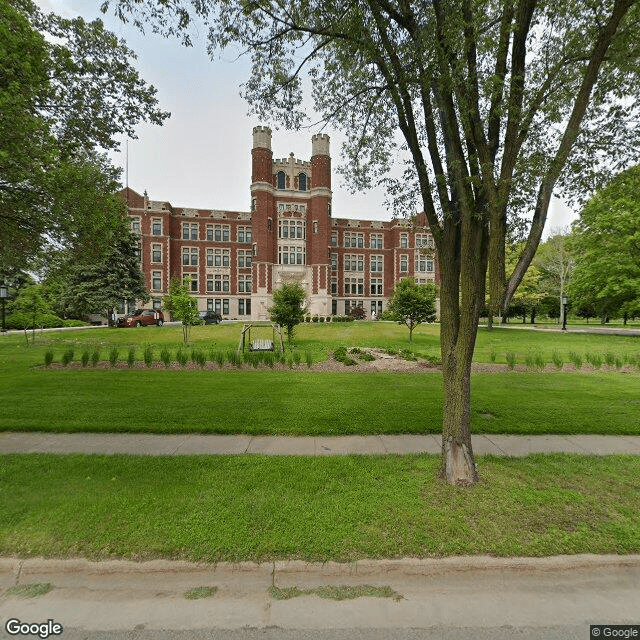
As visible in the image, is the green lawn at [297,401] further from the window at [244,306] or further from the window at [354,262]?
the window at [354,262]

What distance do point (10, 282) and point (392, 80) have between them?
39135 mm

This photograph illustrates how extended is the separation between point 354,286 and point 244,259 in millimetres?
16498

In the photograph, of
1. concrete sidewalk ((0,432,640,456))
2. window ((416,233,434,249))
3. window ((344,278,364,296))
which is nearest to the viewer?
concrete sidewalk ((0,432,640,456))

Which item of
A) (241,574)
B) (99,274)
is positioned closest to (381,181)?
(241,574)

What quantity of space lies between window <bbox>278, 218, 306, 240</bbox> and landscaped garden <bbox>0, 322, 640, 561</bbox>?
121 ft

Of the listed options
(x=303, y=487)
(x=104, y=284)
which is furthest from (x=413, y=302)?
(x=104, y=284)

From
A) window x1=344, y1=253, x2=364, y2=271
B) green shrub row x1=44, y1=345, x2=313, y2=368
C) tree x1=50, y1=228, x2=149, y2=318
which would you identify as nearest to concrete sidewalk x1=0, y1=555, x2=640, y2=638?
green shrub row x1=44, y1=345, x2=313, y2=368

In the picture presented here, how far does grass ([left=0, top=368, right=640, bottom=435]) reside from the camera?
248 inches

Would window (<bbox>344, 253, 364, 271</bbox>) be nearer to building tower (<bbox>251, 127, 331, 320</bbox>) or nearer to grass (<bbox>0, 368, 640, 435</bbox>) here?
building tower (<bbox>251, 127, 331, 320</bbox>)

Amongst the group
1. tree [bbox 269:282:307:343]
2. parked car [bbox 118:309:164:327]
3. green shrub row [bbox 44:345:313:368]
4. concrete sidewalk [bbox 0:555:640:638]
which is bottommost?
concrete sidewalk [bbox 0:555:640:638]

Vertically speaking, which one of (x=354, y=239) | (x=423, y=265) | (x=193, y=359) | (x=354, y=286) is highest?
(x=354, y=239)

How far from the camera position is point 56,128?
8305 millimetres

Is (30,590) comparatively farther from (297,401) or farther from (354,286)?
(354,286)

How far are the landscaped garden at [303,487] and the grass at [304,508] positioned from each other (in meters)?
0.02
